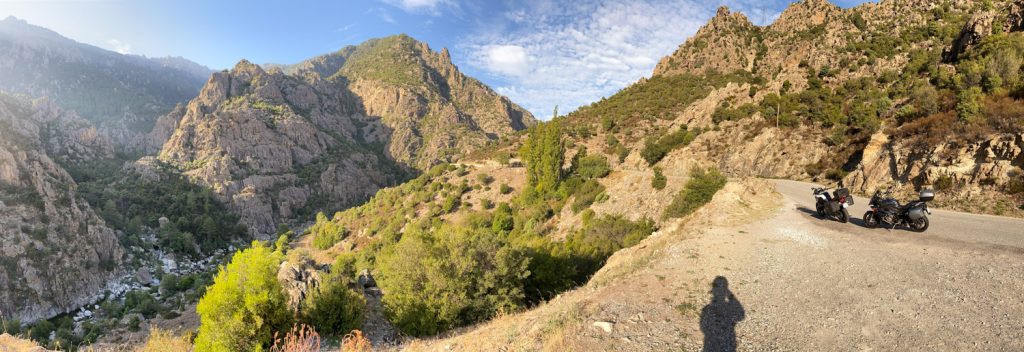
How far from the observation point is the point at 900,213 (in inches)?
455

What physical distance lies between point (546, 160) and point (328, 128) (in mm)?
126551

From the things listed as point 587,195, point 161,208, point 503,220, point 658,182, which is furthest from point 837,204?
point 161,208

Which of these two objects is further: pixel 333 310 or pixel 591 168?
pixel 591 168

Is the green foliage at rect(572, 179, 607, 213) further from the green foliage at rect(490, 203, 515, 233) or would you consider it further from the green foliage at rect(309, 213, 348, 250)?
the green foliage at rect(309, 213, 348, 250)

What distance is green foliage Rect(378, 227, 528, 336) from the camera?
16031mm

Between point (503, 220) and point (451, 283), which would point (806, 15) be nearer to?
point (503, 220)

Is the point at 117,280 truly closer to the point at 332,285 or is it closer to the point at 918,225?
the point at 332,285

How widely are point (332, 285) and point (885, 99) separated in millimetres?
40434

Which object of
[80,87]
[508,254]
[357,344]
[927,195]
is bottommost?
[508,254]

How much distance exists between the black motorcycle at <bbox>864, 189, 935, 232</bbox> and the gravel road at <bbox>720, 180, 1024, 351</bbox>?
14.6 inches

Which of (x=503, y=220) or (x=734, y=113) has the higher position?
(x=734, y=113)

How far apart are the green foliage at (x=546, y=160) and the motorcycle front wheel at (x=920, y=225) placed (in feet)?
99.6

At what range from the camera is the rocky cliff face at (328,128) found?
10444 cm

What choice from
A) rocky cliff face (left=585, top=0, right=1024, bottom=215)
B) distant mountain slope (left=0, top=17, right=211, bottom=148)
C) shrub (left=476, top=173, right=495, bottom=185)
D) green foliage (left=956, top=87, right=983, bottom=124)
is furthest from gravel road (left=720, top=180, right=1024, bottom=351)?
distant mountain slope (left=0, top=17, right=211, bottom=148)
